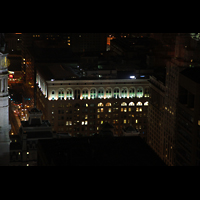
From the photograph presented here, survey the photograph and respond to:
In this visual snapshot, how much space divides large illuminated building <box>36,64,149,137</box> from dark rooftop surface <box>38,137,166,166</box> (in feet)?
172

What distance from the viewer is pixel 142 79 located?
15188 centimetres

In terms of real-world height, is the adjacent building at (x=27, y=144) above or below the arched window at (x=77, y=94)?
below

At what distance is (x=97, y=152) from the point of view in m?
83.1

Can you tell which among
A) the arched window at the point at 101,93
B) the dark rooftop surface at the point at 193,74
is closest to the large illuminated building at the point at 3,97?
the dark rooftop surface at the point at 193,74

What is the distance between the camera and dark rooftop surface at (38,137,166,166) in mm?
78312

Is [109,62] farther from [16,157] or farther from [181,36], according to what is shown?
[16,157]

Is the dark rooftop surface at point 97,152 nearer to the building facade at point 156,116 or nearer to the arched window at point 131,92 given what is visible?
the building facade at point 156,116

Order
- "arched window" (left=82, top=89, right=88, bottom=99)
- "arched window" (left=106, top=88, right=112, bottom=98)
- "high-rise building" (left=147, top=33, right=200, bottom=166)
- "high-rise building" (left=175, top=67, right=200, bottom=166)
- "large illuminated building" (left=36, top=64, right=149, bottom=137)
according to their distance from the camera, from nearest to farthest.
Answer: "high-rise building" (left=175, top=67, right=200, bottom=166), "high-rise building" (left=147, top=33, right=200, bottom=166), "large illuminated building" (left=36, top=64, right=149, bottom=137), "arched window" (left=82, top=89, right=88, bottom=99), "arched window" (left=106, top=88, right=112, bottom=98)

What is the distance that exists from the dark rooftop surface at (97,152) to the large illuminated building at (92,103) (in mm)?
52507

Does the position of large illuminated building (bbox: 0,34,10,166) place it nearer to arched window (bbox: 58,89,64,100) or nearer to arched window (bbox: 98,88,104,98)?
arched window (bbox: 58,89,64,100)

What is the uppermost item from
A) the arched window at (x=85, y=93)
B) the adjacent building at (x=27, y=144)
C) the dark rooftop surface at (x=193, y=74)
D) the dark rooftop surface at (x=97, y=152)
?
the dark rooftop surface at (x=193, y=74)

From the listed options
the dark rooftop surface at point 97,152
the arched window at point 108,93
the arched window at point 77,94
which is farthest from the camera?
the arched window at point 108,93

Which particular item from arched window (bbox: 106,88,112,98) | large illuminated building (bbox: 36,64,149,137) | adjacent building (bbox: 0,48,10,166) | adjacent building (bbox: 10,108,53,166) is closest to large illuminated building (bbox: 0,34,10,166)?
adjacent building (bbox: 0,48,10,166)

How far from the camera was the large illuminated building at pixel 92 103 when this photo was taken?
482 feet
